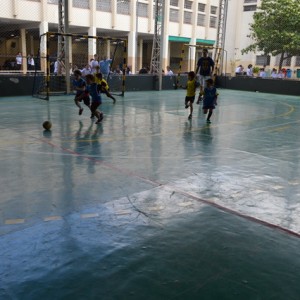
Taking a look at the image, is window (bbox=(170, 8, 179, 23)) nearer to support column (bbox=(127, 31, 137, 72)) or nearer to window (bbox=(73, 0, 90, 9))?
support column (bbox=(127, 31, 137, 72))

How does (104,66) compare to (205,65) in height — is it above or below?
below


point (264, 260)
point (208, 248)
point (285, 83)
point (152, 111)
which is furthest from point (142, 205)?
point (285, 83)

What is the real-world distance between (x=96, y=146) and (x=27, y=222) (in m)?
3.87

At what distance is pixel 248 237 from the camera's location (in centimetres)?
412

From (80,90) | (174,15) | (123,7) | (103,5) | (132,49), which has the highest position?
(174,15)

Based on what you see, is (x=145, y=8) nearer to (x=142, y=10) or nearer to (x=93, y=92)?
(x=142, y=10)

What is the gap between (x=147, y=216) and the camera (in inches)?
182

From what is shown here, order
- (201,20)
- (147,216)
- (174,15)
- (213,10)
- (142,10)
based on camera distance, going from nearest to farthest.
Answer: (147,216)
(142,10)
(174,15)
(201,20)
(213,10)

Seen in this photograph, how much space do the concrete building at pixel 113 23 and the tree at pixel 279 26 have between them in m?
5.48

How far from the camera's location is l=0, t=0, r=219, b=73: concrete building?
28.2 meters

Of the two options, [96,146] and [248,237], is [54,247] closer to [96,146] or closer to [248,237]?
[248,237]

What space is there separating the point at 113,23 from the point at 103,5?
1706 millimetres

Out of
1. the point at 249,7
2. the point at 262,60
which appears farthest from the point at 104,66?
the point at 249,7

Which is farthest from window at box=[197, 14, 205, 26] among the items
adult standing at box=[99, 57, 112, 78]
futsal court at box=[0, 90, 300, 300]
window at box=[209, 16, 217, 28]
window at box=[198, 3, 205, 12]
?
futsal court at box=[0, 90, 300, 300]
